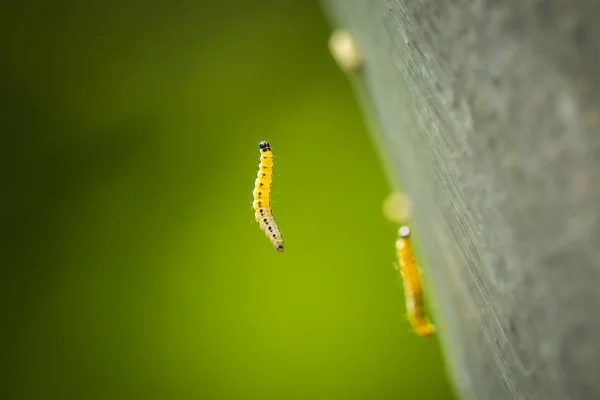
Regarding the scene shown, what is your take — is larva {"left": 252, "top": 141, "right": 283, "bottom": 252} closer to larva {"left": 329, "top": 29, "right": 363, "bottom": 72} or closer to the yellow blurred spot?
larva {"left": 329, "top": 29, "right": 363, "bottom": 72}

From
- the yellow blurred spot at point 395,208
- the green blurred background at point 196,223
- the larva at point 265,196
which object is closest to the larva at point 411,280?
the larva at point 265,196

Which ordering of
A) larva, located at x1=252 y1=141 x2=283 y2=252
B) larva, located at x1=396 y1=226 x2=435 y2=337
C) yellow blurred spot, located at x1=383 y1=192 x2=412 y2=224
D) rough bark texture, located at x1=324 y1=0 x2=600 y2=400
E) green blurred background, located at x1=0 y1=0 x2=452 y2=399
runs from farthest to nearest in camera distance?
green blurred background, located at x1=0 y1=0 x2=452 y2=399 < yellow blurred spot, located at x1=383 y1=192 x2=412 y2=224 < larva, located at x1=252 y1=141 x2=283 y2=252 < larva, located at x1=396 y1=226 x2=435 y2=337 < rough bark texture, located at x1=324 y1=0 x2=600 y2=400

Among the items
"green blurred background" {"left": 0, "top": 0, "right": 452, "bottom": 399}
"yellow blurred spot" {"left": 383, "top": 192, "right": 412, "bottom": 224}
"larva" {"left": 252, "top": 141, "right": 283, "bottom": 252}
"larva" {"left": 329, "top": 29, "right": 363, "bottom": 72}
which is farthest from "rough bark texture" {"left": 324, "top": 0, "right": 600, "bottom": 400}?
"green blurred background" {"left": 0, "top": 0, "right": 452, "bottom": 399}

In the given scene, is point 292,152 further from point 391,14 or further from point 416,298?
point 391,14

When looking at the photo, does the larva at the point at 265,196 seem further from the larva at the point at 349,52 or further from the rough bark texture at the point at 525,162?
the rough bark texture at the point at 525,162

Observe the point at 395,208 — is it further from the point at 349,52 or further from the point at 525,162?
the point at 525,162

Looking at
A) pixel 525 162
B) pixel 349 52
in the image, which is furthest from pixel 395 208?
pixel 525 162
